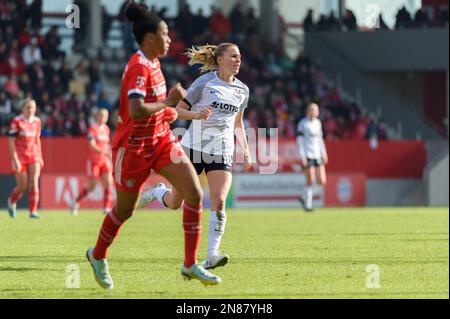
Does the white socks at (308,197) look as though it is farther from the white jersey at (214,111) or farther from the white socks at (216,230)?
the white socks at (216,230)

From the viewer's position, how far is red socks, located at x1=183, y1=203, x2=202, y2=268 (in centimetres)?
1011

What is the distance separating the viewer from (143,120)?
9.97 meters

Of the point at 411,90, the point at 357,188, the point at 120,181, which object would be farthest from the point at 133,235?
the point at 411,90

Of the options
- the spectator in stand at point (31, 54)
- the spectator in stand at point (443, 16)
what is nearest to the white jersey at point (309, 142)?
the spectator in stand at point (31, 54)

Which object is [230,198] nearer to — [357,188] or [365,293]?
[357,188]

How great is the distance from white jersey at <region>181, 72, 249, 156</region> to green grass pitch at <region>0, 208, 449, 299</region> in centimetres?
130

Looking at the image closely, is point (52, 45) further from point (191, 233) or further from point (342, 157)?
point (191, 233)

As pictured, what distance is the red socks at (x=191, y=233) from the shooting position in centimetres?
1011

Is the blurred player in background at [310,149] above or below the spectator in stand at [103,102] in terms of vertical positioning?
below

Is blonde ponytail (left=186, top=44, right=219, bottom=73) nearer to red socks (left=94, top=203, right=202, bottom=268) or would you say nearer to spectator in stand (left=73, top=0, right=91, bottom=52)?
red socks (left=94, top=203, right=202, bottom=268)

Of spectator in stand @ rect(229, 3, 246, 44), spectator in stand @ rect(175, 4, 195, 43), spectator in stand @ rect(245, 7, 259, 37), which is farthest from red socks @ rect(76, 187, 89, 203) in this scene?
spectator in stand @ rect(245, 7, 259, 37)

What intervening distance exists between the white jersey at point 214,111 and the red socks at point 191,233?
7.30ft
